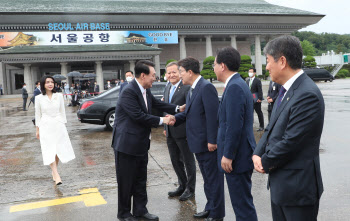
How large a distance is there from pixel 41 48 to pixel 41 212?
42.2 metres

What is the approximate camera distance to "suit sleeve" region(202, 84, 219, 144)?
3.97 meters

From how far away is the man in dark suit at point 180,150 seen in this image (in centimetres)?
483

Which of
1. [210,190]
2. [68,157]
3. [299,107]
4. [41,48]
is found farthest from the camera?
[41,48]

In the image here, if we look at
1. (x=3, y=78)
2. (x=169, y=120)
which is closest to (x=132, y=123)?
(x=169, y=120)

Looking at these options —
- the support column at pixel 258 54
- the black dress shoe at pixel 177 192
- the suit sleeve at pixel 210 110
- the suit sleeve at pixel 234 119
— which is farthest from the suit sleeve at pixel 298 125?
the support column at pixel 258 54

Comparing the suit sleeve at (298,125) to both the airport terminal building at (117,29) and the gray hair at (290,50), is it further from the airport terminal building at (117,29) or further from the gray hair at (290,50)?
the airport terminal building at (117,29)

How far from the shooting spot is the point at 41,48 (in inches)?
1683

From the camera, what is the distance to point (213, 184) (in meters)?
4.06

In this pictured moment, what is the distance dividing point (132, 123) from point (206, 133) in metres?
0.93

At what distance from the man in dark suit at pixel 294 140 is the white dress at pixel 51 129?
4.39 metres

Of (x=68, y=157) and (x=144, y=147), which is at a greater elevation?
(x=144, y=147)

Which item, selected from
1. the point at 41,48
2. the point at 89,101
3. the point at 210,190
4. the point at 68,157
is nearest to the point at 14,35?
the point at 41,48

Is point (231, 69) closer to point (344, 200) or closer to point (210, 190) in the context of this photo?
point (210, 190)

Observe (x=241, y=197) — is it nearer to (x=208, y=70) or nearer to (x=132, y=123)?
(x=132, y=123)
